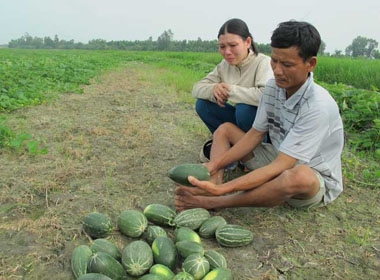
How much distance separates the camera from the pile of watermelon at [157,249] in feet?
7.66

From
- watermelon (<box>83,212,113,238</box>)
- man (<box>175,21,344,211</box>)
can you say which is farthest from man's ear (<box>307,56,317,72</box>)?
watermelon (<box>83,212,113,238</box>)

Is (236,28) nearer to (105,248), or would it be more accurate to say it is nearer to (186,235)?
(186,235)

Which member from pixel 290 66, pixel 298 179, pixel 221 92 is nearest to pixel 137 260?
pixel 298 179

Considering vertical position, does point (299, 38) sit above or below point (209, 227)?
above

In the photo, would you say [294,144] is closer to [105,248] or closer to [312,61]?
[312,61]

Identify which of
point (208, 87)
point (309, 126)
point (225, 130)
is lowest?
point (225, 130)

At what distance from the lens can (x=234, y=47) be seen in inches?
157

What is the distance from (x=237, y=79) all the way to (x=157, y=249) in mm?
2395

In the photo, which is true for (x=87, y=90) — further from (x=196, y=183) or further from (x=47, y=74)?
(x=196, y=183)

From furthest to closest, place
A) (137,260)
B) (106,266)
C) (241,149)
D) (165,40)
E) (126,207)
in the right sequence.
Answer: (165,40) → (241,149) → (126,207) → (137,260) → (106,266)

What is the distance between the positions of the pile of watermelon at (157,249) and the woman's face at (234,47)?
5.82ft

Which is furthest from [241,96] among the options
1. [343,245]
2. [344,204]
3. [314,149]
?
[343,245]

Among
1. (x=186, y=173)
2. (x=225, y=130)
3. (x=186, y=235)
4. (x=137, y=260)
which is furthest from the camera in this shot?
(x=225, y=130)

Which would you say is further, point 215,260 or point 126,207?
point 126,207
